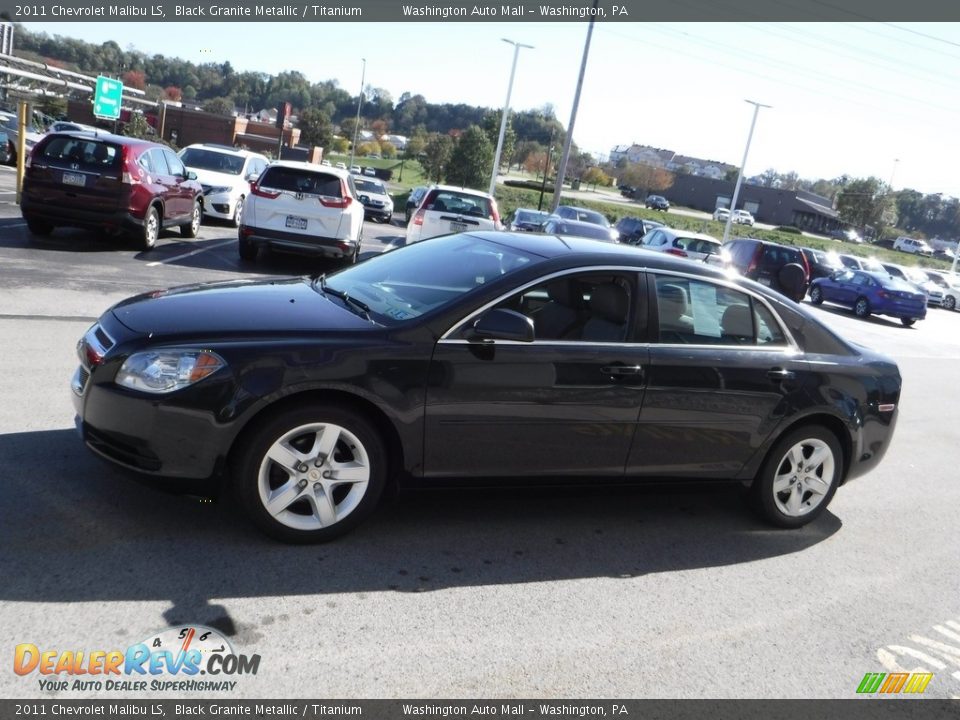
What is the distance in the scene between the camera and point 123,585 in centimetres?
364

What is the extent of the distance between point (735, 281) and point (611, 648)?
2.52 m

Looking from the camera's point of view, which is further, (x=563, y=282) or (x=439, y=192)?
(x=439, y=192)

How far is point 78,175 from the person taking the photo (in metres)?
12.4

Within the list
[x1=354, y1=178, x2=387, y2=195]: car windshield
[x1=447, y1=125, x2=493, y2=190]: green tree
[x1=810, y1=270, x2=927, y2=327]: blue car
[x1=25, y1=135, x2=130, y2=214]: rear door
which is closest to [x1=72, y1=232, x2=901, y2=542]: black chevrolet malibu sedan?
[x1=25, y1=135, x2=130, y2=214]: rear door

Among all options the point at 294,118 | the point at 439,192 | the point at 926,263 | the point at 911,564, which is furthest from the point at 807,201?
the point at 911,564

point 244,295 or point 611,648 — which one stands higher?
point 244,295

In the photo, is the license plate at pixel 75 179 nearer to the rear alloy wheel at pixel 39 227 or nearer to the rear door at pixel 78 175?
the rear door at pixel 78 175

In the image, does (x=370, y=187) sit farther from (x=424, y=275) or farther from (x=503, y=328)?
(x=503, y=328)

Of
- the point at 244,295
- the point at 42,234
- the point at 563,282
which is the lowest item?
the point at 42,234

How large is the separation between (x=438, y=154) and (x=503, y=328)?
63952mm

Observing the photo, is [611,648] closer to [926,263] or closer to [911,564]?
[911,564]

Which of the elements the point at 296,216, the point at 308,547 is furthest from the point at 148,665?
the point at 296,216

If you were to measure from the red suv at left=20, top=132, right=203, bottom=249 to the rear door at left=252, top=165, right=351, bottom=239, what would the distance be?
172cm

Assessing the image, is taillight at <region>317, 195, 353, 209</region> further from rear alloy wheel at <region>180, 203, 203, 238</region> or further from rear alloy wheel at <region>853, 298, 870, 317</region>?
rear alloy wheel at <region>853, 298, 870, 317</region>
